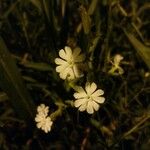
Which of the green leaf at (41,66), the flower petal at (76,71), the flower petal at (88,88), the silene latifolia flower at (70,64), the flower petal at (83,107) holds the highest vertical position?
the green leaf at (41,66)

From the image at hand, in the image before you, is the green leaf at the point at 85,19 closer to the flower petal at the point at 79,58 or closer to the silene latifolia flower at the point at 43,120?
the flower petal at the point at 79,58

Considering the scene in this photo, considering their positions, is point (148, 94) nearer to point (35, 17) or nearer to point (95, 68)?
point (95, 68)

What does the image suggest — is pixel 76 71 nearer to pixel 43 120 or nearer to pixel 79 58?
pixel 79 58

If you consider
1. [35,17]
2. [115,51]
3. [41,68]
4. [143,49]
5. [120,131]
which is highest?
[35,17]

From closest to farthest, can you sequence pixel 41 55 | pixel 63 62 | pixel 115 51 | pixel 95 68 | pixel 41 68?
pixel 63 62
pixel 95 68
pixel 41 68
pixel 41 55
pixel 115 51

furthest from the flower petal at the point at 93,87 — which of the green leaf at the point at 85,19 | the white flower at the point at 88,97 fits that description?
the green leaf at the point at 85,19

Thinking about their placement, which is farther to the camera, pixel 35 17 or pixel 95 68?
pixel 35 17

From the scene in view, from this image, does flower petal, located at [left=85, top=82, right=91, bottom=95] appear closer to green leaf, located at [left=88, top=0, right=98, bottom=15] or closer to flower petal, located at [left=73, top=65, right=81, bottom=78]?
flower petal, located at [left=73, top=65, right=81, bottom=78]

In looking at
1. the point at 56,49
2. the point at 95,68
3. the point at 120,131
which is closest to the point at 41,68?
the point at 56,49
